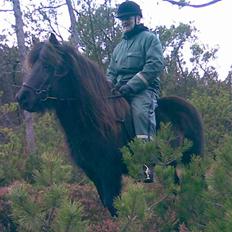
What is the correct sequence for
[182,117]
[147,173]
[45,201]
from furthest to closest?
[182,117], [147,173], [45,201]

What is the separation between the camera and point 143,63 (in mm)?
6699

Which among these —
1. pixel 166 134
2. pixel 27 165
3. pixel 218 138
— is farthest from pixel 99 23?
pixel 166 134

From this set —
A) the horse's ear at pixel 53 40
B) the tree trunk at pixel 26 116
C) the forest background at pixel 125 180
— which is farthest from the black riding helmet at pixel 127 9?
the tree trunk at pixel 26 116

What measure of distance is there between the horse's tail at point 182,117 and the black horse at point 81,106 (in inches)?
26.4

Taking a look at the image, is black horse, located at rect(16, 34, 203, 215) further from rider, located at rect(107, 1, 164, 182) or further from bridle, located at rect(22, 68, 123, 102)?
rider, located at rect(107, 1, 164, 182)

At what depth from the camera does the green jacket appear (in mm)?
6418

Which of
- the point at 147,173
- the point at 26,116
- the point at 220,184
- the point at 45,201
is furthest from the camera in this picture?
the point at 26,116

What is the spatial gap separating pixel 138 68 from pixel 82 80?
82cm

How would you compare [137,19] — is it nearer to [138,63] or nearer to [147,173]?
[138,63]

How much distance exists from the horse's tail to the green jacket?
227 mm

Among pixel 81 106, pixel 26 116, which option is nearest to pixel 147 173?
pixel 81 106

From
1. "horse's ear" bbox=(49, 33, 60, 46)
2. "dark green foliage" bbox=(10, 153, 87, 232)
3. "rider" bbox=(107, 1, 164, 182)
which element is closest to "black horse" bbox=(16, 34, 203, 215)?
"horse's ear" bbox=(49, 33, 60, 46)

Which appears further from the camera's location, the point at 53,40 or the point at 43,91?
the point at 53,40

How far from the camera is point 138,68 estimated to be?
671 cm
